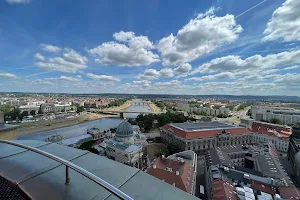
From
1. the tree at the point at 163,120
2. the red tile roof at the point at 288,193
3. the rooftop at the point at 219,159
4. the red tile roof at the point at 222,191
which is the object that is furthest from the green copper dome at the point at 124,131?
the tree at the point at 163,120

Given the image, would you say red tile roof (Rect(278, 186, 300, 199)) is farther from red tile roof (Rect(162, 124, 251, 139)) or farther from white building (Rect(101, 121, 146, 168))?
red tile roof (Rect(162, 124, 251, 139))

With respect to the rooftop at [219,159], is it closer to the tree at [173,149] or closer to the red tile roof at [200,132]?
the tree at [173,149]

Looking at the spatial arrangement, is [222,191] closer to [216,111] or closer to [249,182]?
[249,182]

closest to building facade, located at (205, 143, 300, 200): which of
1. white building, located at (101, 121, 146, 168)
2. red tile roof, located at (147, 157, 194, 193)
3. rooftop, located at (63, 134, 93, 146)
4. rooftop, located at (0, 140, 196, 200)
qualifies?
red tile roof, located at (147, 157, 194, 193)

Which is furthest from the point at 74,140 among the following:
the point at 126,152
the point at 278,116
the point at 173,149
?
the point at 278,116

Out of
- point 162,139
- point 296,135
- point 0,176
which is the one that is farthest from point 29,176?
point 296,135
